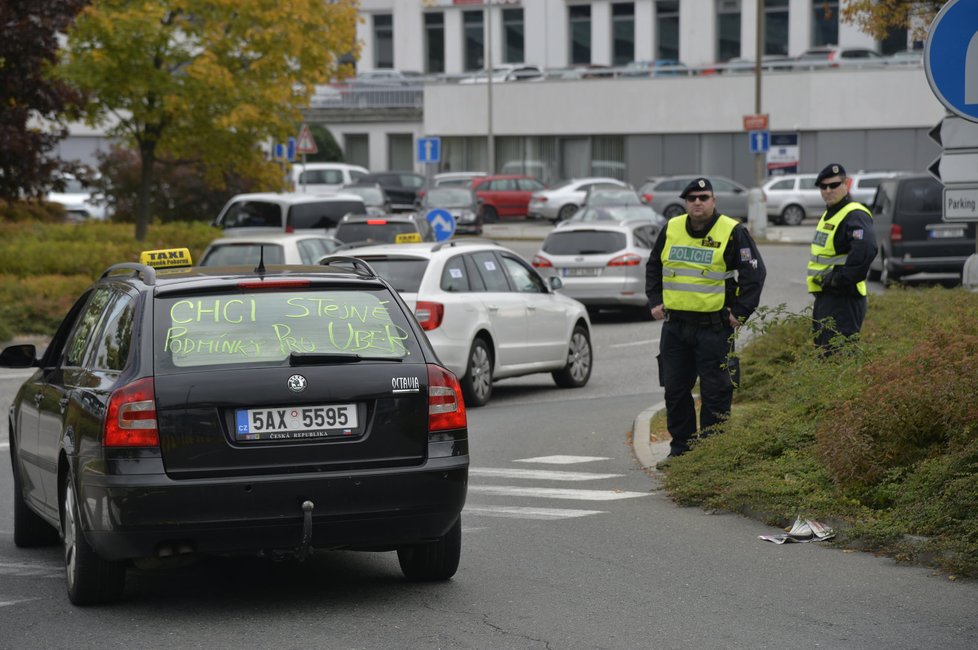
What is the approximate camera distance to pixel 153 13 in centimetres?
2770

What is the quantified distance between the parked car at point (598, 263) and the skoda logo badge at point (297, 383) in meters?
17.2

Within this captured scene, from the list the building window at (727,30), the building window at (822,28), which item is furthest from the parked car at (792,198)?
the building window at (727,30)

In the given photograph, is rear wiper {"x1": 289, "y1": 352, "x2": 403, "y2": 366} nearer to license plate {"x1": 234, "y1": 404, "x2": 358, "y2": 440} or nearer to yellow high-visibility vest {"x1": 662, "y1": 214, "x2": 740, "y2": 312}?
license plate {"x1": 234, "y1": 404, "x2": 358, "y2": 440}

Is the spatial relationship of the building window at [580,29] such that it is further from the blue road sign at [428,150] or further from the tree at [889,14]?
the tree at [889,14]

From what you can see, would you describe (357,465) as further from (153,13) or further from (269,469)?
(153,13)

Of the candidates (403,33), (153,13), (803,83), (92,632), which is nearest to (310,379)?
(92,632)

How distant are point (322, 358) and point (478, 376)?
8.63m

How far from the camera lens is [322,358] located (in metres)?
6.80

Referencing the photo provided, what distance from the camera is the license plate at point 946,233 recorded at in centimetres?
2528

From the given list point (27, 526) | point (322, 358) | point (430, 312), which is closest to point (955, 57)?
point (322, 358)

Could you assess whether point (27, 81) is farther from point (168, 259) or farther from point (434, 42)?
point (434, 42)

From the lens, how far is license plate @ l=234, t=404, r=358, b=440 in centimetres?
660

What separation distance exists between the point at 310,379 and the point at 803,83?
51.0 m

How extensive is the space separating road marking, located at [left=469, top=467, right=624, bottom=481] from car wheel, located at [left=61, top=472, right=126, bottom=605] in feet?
14.7
